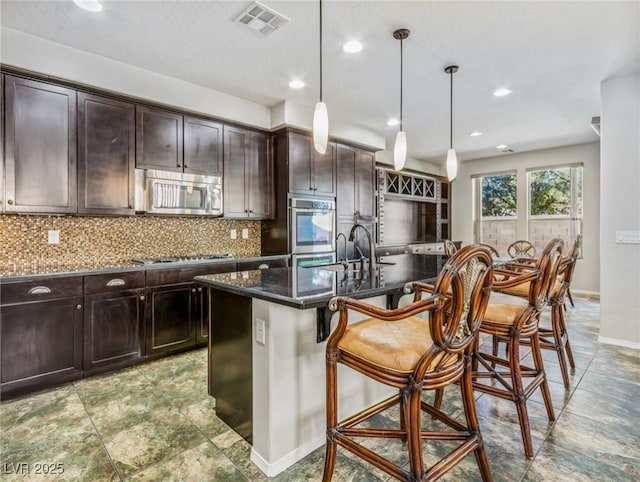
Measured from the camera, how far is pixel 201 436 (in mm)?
1979

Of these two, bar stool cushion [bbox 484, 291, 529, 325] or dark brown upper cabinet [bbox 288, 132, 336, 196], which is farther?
dark brown upper cabinet [bbox 288, 132, 336, 196]

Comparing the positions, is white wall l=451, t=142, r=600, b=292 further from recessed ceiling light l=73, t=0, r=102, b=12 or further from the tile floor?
recessed ceiling light l=73, t=0, r=102, b=12

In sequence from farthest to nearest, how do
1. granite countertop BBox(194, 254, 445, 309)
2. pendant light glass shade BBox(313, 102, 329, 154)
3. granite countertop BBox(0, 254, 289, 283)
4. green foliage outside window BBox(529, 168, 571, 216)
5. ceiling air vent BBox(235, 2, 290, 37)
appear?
1. green foliage outside window BBox(529, 168, 571, 216)
2. granite countertop BBox(0, 254, 289, 283)
3. ceiling air vent BBox(235, 2, 290, 37)
4. pendant light glass shade BBox(313, 102, 329, 154)
5. granite countertop BBox(194, 254, 445, 309)

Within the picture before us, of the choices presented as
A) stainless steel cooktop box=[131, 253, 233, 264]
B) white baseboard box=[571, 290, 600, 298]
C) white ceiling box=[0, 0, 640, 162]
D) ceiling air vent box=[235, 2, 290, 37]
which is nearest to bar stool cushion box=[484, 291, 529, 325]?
white ceiling box=[0, 0, 640, 162]

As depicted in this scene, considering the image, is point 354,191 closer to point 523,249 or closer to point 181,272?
point 181,272

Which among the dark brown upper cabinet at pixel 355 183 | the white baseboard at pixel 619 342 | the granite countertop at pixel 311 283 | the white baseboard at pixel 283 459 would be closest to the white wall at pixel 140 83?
the dark brown upper cabinet at pixel 355 183

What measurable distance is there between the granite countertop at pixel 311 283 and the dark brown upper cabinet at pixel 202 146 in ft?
6.58

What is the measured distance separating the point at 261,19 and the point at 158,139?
165 cm

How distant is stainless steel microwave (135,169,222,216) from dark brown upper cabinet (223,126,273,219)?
186mm

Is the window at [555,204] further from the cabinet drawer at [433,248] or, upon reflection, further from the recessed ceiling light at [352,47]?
the recessed ceiling light at [352,47]

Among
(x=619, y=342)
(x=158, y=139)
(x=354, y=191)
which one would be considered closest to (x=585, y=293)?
(x=619, y=342)

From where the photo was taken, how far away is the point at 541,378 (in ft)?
6.73

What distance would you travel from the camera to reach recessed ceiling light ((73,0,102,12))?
7.47 ft

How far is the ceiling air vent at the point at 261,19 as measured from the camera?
7.75 ft
